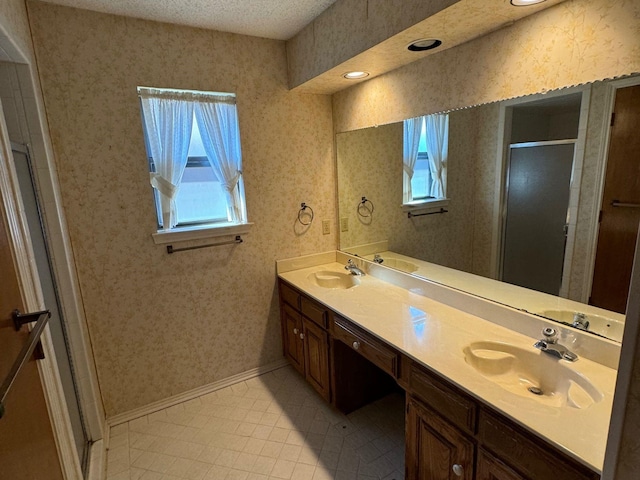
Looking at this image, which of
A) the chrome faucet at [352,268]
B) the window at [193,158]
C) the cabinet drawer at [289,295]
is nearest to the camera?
the window at [193,158]

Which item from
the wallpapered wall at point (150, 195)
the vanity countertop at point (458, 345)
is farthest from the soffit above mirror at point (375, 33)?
the vanity countertop at point (458, 345)

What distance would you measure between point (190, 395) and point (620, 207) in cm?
268

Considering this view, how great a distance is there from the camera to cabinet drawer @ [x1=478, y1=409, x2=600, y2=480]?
909 millimetres

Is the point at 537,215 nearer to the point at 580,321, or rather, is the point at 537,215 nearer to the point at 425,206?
the point at 580,321

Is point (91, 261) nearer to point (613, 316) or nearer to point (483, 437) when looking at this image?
point (483, 437)

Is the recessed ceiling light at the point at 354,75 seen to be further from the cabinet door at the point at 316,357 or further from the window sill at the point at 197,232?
the cabinet door at the point at 316,357

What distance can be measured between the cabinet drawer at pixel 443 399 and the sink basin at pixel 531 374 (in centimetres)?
15

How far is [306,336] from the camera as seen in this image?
2.33m

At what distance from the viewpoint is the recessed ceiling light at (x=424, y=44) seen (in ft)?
5.22

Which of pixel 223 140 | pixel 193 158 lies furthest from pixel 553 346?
pixel 193 158

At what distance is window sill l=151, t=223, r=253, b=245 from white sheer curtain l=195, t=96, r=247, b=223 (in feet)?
0.49

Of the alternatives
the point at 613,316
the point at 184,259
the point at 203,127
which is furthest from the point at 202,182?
the point at 613,316

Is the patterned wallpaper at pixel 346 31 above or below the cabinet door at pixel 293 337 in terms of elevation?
above

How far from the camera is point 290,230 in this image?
2.63m
